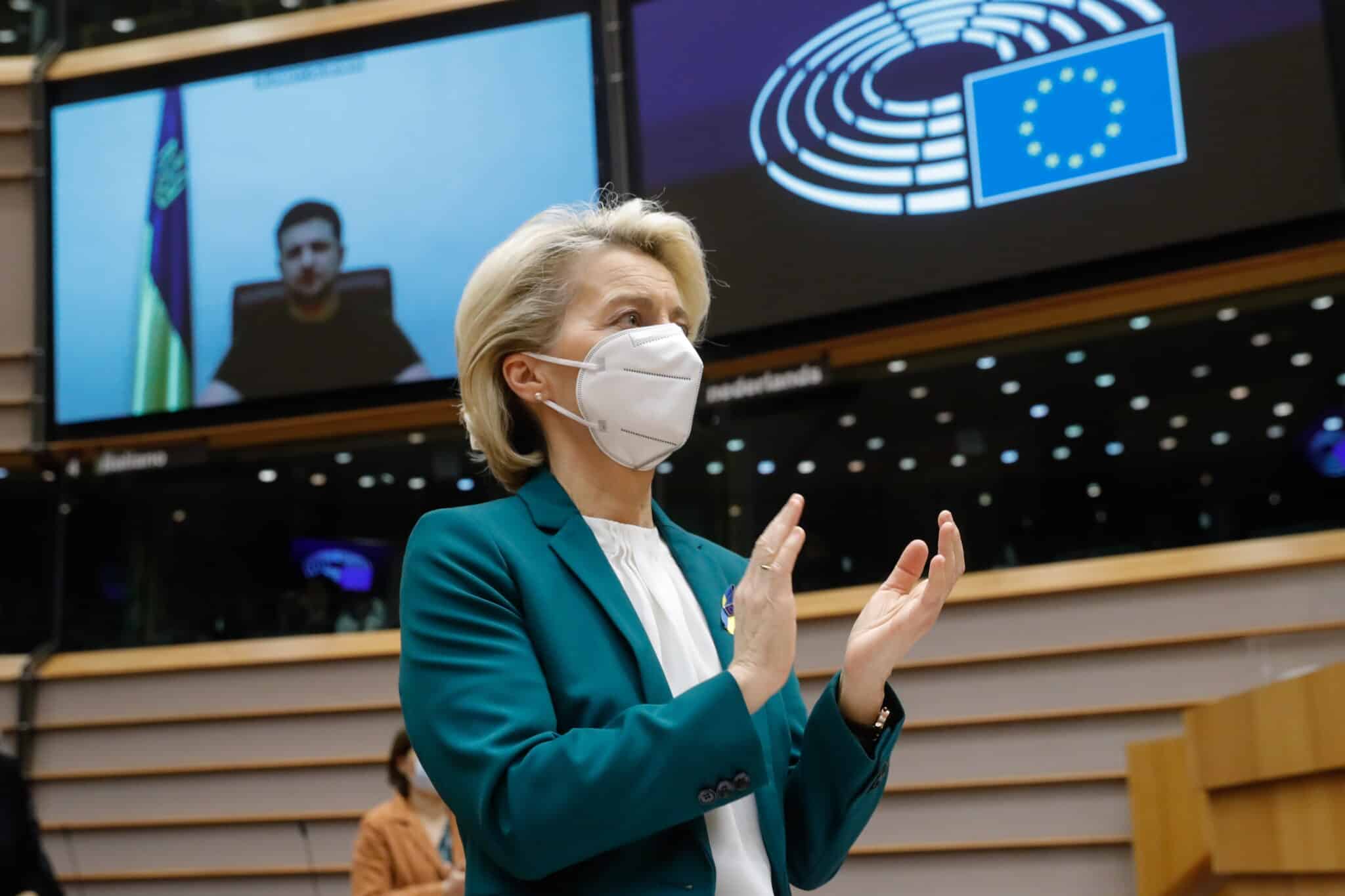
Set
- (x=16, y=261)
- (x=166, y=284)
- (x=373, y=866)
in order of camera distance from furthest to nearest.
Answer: (x=16, y=261) < (x=166, y=284) < (x=373, y=866)

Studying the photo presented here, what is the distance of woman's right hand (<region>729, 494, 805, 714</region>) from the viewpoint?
1.27 metres

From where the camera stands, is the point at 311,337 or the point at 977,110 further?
the point at 311,337

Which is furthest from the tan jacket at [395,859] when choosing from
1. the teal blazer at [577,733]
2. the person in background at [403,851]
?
the teal blazer at [577,733]

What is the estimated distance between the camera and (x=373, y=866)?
4.04 meters

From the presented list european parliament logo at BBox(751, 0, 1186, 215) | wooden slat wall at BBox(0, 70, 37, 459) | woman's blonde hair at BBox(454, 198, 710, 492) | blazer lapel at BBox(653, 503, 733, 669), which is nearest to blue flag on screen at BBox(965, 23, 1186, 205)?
european parliament logo at BBox(751, 0, 1186, 215)

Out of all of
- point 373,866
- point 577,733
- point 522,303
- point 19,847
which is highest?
point 522,303

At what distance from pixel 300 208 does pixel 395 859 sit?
3632 millimetres

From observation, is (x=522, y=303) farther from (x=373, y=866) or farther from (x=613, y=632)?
(x=373, y=866)

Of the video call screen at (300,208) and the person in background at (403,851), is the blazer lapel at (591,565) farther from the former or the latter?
the video call screen at (300,208)

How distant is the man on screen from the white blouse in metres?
5.01

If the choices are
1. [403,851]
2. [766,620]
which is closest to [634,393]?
[766,620]

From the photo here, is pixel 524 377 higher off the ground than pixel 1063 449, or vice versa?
pixel 1063 449

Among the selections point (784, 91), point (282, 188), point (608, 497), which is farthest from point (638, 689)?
point (282, 188)

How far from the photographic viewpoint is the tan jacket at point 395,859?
4020mm
